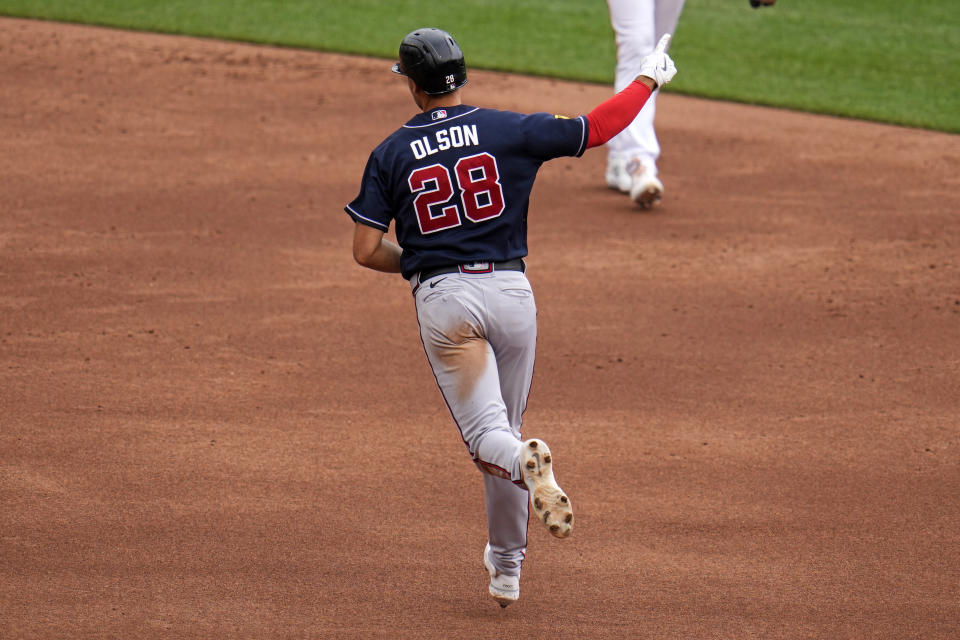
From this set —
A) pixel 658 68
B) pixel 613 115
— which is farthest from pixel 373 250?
pixel 658 68

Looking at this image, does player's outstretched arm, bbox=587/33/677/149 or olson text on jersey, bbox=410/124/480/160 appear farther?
player's outstretched arm, bbox=587/33/677/149

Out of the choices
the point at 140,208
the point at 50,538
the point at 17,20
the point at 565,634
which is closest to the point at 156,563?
the point at 50,538

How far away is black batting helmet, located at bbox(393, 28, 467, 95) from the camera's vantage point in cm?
392

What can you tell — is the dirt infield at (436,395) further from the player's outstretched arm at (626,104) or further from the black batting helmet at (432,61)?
the black batting helmet at (432,61)

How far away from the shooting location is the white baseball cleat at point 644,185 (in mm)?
8422

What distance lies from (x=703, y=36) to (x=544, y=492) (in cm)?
1070

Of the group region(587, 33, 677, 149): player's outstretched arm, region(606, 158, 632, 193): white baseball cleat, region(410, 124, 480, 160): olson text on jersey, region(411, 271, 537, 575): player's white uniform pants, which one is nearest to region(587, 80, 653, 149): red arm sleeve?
region(587, 33, 677, 149): player's outstretched arm

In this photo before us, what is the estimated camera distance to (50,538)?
14.9ft

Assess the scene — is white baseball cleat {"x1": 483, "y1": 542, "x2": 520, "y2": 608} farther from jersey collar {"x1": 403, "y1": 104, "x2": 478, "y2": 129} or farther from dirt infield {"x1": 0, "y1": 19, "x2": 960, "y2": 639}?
jersey collar {"x1": 403, "y1": 104, "x2": 478, "y2": 129}

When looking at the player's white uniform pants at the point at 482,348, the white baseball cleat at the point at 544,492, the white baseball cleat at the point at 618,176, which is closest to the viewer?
the white baseball cleat at the point at 544,492

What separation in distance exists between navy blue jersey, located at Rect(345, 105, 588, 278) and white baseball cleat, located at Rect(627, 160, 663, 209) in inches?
176

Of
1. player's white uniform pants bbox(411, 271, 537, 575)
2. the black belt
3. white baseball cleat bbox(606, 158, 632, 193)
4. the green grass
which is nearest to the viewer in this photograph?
player's white uniform pants bbox(411, 271, 537, 575)

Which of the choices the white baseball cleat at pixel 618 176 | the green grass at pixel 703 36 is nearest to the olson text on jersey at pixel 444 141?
the white baseball cleat at pixel 618 176

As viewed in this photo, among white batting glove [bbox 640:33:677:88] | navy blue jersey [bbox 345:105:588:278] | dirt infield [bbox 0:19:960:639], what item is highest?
white batting glove [bbox 640:33:677:88]
